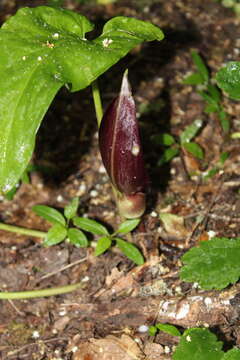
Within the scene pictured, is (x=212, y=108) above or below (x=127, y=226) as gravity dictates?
above

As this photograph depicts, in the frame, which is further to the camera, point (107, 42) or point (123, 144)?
point (123, 144)

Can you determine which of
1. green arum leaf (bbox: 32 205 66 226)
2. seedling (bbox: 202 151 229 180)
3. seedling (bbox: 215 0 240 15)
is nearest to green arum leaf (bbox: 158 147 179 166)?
seedling (bbox: 202 151 229 180)

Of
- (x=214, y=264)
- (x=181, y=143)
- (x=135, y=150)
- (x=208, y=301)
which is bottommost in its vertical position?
(x=208, y=301)

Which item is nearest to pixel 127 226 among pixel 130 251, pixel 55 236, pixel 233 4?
pixel 130 251

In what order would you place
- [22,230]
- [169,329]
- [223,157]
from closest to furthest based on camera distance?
[169,329]
[22,230]
[223,157]

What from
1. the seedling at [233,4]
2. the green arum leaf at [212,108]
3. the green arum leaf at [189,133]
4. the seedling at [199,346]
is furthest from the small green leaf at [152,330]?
the seedling at [233,4]

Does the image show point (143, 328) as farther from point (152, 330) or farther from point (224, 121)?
point (224, 121)

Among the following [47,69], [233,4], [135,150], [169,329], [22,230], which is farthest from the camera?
[233,4]

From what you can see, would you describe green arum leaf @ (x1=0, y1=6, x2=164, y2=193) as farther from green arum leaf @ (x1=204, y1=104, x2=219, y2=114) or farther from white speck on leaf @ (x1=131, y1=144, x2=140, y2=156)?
green arum leaf @ (x1=204, y1=104, x2=219, y2=114)
